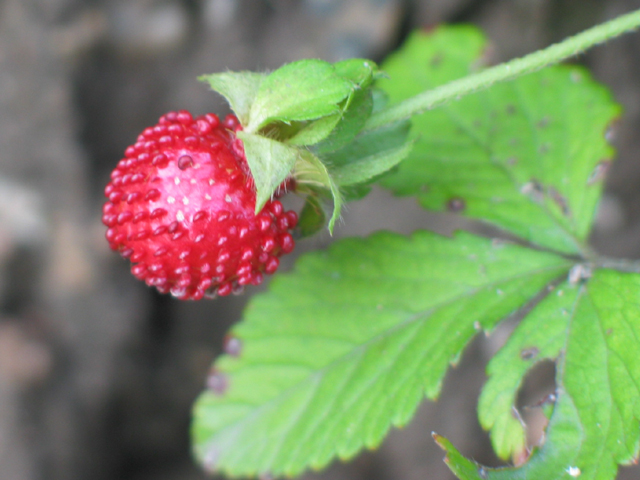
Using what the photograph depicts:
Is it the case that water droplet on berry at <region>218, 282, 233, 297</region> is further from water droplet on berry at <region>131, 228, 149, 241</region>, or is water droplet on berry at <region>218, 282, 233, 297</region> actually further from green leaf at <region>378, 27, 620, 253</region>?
green leaf at <region>378, 27, 620, 253</region>

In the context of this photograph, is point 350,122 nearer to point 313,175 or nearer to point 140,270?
point 313,175

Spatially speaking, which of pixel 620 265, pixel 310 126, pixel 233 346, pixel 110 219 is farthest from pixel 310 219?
pixel 620 265

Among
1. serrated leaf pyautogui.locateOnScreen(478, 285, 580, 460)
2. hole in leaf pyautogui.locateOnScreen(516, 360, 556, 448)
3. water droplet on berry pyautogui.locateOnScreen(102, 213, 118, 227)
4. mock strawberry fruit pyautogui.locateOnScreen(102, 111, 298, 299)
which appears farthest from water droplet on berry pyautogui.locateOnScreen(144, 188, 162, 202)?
hole in leaf pyautogui.locateOnScreen(516, 360, 556, 448)

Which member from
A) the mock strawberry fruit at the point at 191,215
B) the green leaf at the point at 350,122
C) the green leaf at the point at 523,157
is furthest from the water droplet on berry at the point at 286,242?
the green leaf at the point at 523,157

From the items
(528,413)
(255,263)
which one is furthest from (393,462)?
(255,263)

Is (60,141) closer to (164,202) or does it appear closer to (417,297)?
(164,202)
